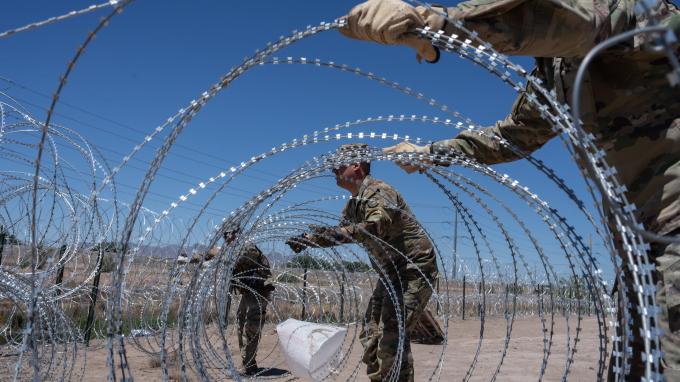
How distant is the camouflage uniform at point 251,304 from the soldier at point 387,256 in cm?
273

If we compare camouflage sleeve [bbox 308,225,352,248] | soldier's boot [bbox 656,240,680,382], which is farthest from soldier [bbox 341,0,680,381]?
camouflage sleeve [bbox 308,225,352,248]

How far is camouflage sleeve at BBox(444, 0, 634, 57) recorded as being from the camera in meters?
1.98

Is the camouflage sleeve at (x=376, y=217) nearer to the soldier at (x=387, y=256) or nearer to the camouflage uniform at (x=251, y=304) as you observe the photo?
the soldier at (x=387, y=256)

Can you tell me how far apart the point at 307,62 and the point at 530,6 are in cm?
107

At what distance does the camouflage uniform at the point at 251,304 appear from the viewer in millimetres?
7984

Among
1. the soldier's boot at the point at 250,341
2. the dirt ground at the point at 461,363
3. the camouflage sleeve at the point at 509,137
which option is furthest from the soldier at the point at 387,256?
the soldier's boot at the point at 250,341

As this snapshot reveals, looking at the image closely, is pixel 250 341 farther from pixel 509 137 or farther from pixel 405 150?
pixel 509 137

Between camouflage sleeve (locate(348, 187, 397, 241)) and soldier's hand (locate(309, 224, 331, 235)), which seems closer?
camouflage sleeve (locate(348, 187, 397, 241))

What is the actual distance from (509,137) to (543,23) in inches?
44.5

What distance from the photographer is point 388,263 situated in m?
5.49

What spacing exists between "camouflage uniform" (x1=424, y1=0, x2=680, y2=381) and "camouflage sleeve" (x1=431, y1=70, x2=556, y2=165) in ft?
1.38

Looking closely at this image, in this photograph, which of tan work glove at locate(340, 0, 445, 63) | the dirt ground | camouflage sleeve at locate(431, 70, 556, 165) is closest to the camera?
tan work glove at locate(340, 0, 445, 63)

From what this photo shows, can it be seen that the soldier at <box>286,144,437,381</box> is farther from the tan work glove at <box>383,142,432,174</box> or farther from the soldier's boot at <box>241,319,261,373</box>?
the soldier's boot at <box>241,319,261,373</box>

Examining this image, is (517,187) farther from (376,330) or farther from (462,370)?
(462,370)
